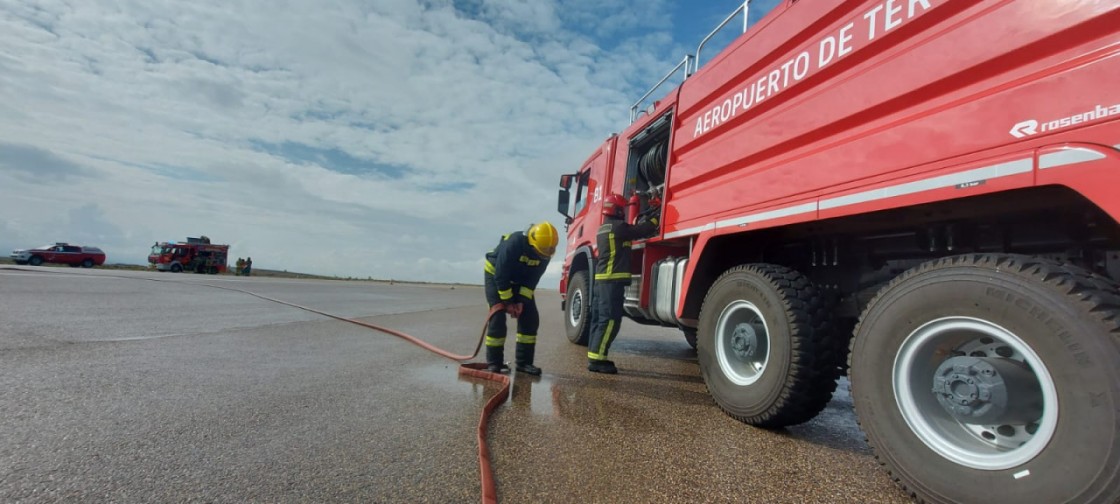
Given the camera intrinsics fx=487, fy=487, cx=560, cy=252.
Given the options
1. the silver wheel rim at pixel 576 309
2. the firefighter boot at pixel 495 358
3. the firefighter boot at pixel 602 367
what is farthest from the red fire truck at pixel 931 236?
the silver wheel rim at pixel 576 309

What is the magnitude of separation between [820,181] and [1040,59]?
0.95 meters

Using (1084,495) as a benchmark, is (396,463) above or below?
below

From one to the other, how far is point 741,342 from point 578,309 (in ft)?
11.1

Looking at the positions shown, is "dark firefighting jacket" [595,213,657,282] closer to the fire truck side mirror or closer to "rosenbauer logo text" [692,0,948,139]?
"rosenbauer logo text" [692,0,948,139]

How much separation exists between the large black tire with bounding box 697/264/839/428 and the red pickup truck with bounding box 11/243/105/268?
138ft

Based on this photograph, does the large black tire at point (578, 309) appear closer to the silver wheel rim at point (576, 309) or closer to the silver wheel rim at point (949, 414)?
the silver wheel rim at point (576, 309)

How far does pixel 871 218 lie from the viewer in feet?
7.98

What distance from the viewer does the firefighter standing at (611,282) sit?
14.5 feet

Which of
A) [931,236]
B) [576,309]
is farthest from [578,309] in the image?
[931,236]

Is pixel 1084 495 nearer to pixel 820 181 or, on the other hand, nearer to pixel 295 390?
pixel 820 181

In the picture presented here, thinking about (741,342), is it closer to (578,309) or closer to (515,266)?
(515,266)

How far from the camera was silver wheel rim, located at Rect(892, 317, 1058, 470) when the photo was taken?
162 cm

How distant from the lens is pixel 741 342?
3051 mm

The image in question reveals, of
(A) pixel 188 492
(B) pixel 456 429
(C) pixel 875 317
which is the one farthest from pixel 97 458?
(C) pixel 875 317
